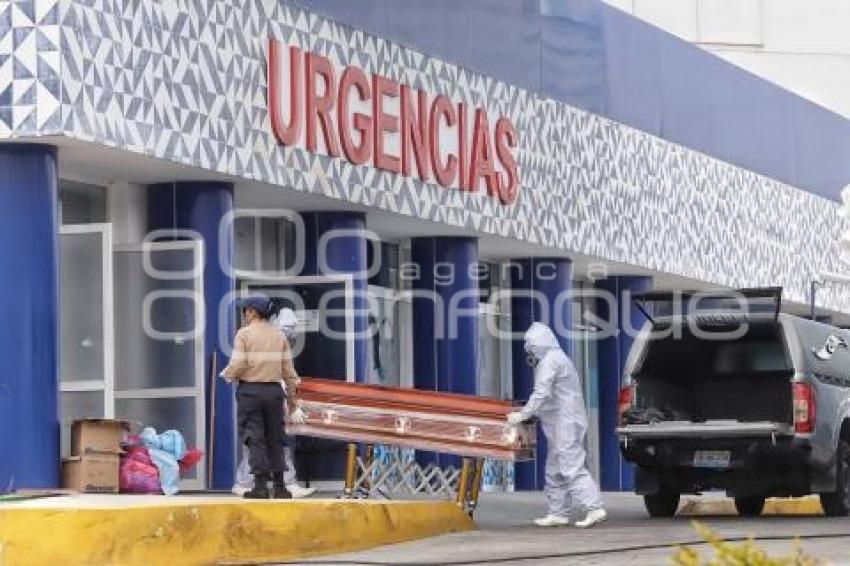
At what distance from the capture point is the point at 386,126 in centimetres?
2489

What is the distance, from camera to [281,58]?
22.7 m

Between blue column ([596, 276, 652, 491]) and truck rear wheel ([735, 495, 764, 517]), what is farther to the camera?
blue column ([596, 276, 652, 491])

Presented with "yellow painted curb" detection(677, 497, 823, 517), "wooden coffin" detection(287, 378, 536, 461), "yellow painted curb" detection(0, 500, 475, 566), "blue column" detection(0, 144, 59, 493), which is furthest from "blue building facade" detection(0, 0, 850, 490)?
"yellow painted curb" detection(677, 497, 823, 517)

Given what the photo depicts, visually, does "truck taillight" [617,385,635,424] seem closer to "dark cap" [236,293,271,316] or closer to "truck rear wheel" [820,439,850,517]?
"truck rear wheel" [820,439,850,517]

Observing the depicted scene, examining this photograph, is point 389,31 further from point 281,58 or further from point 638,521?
point 638,521

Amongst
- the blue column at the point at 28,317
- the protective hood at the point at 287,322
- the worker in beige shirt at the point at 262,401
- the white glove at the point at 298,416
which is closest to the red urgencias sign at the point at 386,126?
the protective hood at the point at 287,322

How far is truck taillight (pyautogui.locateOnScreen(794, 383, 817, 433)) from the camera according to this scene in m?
19.8

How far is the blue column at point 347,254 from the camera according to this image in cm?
2500

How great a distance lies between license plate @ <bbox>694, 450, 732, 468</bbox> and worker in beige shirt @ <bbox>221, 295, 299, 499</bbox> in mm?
3734

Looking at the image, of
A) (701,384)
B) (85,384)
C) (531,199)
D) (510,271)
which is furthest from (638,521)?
(510,271)

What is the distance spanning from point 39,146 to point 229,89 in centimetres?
271

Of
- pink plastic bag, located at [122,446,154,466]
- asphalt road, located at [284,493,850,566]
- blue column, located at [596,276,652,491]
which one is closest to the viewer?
asphalt road, located at [284,493,850,566]

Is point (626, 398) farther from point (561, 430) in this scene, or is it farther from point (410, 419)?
point (410, 419)

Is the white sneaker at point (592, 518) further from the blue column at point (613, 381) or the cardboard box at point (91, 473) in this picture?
the blue column at point (613, 381)
